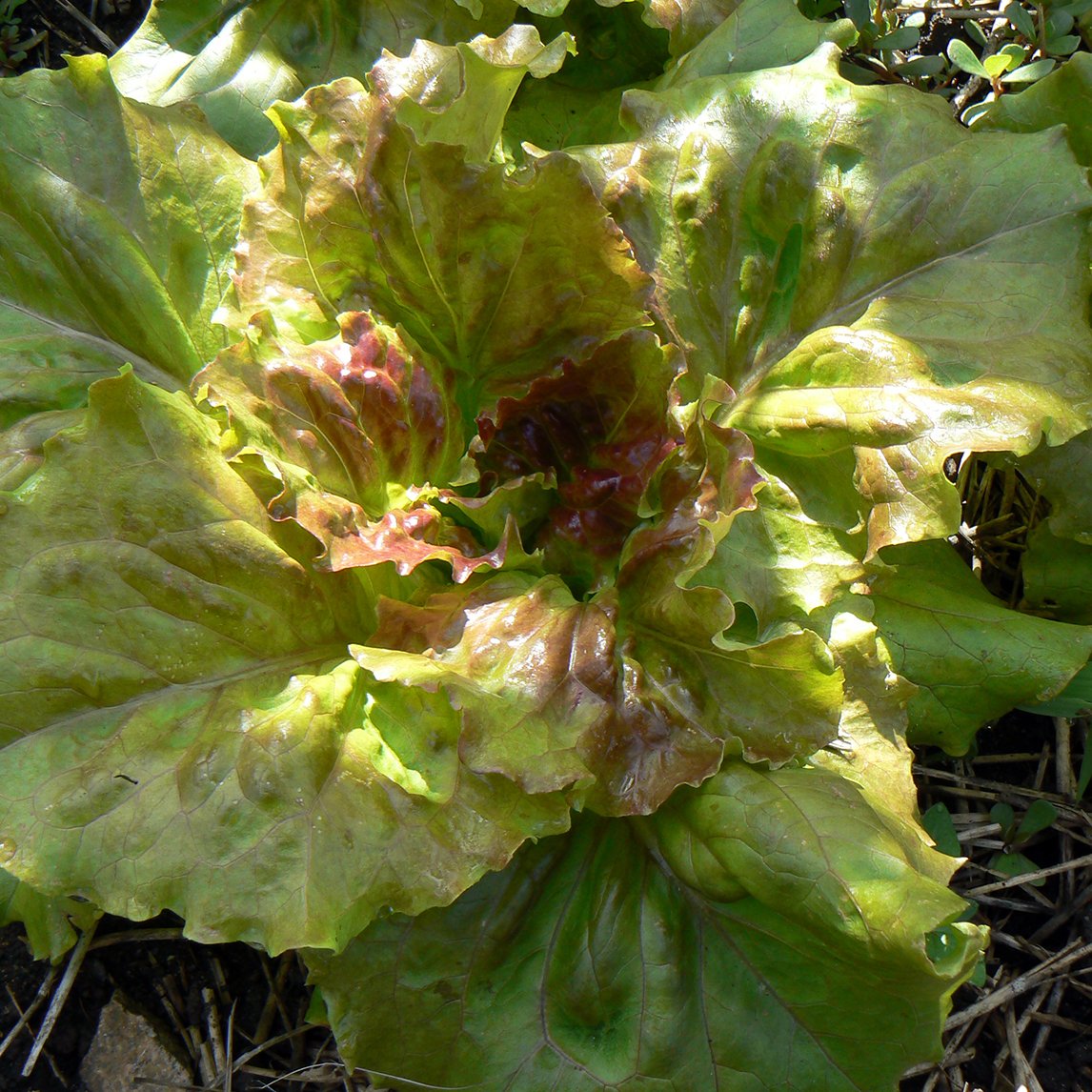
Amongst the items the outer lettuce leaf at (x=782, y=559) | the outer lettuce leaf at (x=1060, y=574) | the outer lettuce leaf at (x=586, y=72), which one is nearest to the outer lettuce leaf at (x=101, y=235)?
the outer lettuce leaf at (x=586, y=72)

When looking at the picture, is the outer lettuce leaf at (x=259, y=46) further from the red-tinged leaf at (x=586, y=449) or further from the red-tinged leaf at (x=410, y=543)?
the red-tinged leaf at (x=410, y=543)

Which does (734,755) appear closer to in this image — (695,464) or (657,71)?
(695,464)

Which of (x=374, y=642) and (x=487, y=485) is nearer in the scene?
(x=374, y=642)

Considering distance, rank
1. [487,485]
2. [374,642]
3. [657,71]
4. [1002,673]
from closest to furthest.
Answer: [374,642], [487,485], [1002,673], [657,71]

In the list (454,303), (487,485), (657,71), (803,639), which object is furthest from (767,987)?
(657,71)

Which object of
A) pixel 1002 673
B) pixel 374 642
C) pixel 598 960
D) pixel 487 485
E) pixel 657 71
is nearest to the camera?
pixel 374 642

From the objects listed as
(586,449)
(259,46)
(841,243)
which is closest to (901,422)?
(841,243)

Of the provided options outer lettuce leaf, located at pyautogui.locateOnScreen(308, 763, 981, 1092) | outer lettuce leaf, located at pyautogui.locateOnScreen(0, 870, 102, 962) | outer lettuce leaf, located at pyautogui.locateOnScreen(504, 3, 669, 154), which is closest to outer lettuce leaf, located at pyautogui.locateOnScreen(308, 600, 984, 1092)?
outer lettuce leaf, located at pyautogui.locateOnScreen(308, 763, 981, 1092)
